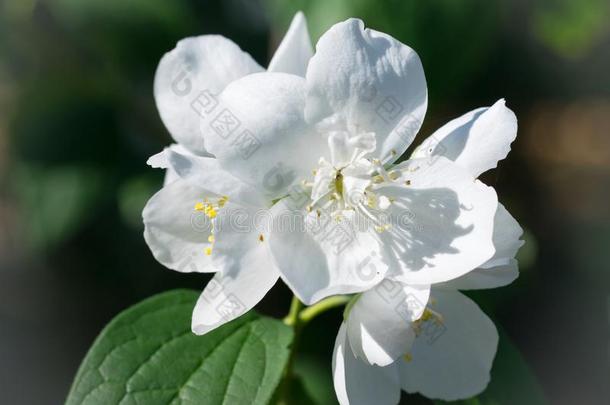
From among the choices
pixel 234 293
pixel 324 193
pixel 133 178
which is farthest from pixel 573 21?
pixel 234 293

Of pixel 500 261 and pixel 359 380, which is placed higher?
pixel 500 261

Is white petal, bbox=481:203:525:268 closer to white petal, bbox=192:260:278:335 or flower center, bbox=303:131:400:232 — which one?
flower center, bbox=303:131:400:232

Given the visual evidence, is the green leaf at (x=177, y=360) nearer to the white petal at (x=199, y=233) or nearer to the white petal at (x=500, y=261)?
the white petal at (x=199, y=233)

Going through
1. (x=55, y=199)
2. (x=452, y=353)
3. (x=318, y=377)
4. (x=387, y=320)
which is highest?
(x=387, y=320)

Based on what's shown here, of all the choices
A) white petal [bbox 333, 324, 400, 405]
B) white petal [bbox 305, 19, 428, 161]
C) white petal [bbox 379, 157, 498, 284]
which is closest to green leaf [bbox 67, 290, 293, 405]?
white petal [bbox 333, 324, 400, 405]

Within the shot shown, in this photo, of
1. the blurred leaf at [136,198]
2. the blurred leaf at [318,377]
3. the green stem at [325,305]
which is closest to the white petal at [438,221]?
the green stem at [325,305]

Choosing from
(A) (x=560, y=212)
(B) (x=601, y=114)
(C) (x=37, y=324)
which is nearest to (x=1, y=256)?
(C) (x=37, y=324)

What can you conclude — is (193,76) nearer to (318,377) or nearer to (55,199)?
(318,377)
